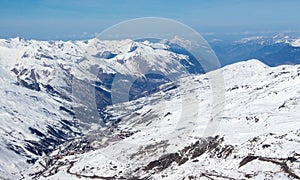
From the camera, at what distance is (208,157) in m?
106

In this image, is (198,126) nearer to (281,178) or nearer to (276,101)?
(276,101)

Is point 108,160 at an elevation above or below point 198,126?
below

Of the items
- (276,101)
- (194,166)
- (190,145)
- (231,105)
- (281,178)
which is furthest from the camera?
(231,105)

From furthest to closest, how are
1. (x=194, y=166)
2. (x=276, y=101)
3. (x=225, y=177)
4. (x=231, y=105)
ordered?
(x=231, y=105), (x=276, y=101), (x=194, y=166), (x=225, y=177)

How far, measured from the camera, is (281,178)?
7688 centimetres

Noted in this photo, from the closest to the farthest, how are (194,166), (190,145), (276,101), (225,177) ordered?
(225,177) < (194,166) < (190,145) < (276,101)

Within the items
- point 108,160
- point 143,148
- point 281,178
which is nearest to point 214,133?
point 143,148

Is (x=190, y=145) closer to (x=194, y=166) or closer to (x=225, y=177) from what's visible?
(x=194, y=166)

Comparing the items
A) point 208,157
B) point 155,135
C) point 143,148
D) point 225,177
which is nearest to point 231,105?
point 155,135

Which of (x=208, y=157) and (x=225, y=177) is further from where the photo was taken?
(x=208, y=157)

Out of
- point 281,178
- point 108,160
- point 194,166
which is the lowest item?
point 108,160

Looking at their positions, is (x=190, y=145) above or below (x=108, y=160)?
above

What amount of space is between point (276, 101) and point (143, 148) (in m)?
49.8

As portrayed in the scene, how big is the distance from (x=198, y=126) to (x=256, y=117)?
21.9 m
